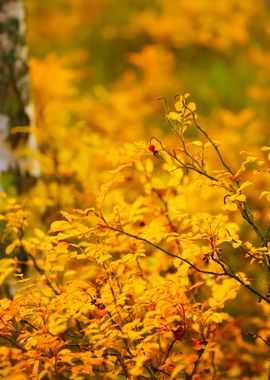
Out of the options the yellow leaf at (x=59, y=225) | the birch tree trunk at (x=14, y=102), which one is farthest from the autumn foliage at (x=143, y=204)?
the birch tree trunk at (x=14, y=102)

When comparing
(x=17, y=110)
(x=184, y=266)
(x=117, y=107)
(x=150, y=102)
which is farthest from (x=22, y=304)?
(x=150, y=102)

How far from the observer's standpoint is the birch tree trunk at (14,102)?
3.50m

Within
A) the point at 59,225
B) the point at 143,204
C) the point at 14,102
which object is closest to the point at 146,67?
the point at 14,102

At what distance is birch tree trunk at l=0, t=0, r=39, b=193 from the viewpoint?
3504 mm

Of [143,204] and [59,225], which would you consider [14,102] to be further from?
[59,225]

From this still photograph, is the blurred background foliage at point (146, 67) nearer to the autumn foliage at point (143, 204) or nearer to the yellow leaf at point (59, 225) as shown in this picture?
the autumn foliage at point (143, 204)

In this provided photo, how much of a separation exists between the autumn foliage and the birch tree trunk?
0.14 meters

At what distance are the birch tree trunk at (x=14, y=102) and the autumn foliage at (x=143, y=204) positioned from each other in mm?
135

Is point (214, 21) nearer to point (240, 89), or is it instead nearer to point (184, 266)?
point (240, 89)

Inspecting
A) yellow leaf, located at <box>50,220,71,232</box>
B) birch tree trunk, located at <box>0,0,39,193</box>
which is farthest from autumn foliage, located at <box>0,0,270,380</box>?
birch tree trunk, located at <box>0,0,39,193</box>

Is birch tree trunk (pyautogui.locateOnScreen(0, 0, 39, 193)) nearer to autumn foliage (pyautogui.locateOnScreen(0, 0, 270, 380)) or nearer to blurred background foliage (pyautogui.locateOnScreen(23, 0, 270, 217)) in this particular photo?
autumn foliage (pyautogui.locateOnScreen(0, 0, 270, 380))

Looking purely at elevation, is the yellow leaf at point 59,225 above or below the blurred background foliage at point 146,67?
below

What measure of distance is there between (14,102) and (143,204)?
1254mm

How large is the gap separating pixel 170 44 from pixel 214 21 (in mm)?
1048
